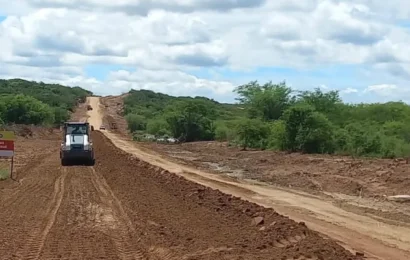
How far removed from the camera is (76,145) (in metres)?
39.0

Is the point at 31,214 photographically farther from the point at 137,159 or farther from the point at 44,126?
the point at 44,126

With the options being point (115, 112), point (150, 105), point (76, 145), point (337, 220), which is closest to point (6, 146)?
point (76, 145)

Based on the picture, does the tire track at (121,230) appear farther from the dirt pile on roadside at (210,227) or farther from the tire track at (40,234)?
the tire track at (40,234)

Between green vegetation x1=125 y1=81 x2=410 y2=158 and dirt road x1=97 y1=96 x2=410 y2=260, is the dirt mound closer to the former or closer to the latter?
green vegetation x1=125 y1=81 x2=410 y2=158

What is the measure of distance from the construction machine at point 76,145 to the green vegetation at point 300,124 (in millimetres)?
14246

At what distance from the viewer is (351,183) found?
99.6 feet

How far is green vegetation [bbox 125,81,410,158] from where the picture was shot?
47062mm

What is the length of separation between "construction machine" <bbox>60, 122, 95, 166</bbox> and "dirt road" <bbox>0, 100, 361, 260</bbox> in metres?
8.76

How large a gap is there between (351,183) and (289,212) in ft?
31.3

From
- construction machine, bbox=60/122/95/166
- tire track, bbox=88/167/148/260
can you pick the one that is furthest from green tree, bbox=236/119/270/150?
tire track, bbox=88/167/148/260

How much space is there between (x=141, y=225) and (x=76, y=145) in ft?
72.6

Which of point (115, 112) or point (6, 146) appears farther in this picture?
point (115, 112)

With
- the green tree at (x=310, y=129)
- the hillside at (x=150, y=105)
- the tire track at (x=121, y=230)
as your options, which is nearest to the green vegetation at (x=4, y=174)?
the tire track at (x=121, y=230)

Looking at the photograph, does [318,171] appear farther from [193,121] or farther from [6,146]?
[193,121]
